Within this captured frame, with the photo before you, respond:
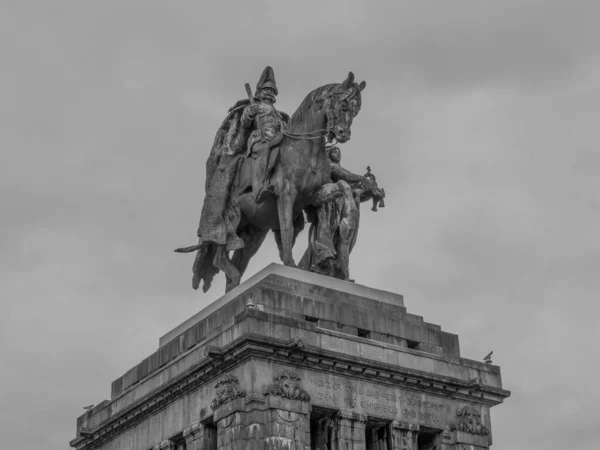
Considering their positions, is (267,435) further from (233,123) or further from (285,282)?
(233,123)

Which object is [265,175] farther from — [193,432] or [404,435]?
[404,435]

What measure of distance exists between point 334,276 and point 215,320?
4161 millimetres

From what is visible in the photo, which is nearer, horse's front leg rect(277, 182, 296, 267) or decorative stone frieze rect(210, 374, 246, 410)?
decorative stone frieze rect(210, 374, 246, 410)

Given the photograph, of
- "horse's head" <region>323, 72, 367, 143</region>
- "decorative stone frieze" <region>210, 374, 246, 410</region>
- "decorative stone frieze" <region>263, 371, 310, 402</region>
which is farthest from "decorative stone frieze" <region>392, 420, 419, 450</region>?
"horse's head" <region>323, 72, 367, 143</region>

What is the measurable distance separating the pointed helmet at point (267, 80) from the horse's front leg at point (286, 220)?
4.85m

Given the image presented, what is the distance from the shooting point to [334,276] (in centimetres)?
3578

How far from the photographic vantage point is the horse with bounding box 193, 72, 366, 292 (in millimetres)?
35594

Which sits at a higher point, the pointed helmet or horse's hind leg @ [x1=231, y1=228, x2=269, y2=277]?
the pointed helmet

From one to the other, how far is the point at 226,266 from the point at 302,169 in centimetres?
421

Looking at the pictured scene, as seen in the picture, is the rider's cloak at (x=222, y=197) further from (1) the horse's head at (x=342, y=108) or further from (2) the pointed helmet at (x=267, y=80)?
(1) the horse's head at (x=342, y=108)

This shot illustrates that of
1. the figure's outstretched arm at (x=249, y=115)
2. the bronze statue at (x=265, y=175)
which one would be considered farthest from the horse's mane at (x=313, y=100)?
the figure's outstretched arm at (x=249, y=115)

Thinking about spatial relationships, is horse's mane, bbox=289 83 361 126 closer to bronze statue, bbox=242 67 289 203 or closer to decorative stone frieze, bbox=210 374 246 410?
bronze statue, bbox=242 67 289 203

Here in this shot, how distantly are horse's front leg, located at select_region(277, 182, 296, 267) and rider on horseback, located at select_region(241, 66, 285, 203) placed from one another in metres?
0.52

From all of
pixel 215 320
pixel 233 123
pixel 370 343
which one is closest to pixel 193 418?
pixel 215 320
